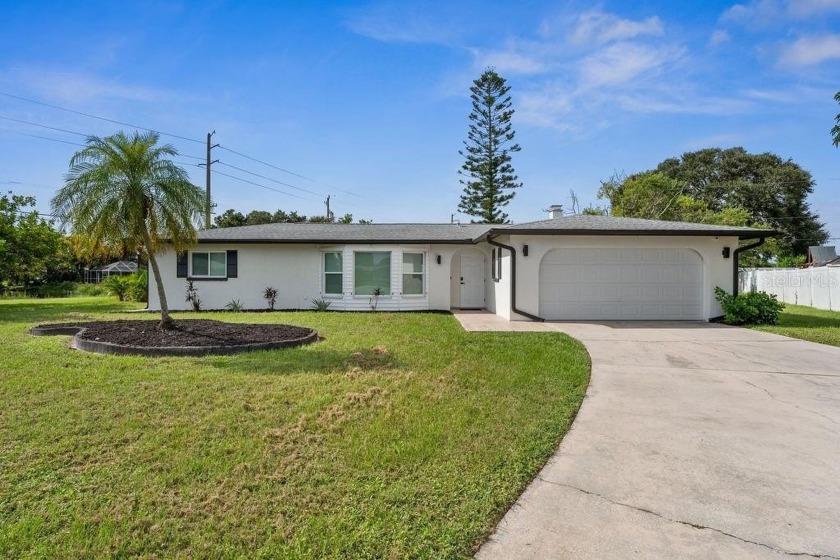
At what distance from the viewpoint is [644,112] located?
1658 centimetres

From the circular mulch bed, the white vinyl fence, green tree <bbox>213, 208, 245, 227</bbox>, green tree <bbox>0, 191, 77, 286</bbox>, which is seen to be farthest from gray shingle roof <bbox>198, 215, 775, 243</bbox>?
green tree <bbox>213, 208, 245, 227</bbox>

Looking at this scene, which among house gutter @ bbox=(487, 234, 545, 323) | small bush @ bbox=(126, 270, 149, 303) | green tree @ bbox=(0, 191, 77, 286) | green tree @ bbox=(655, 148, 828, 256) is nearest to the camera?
house gutter @ bbox=(487, 234, 545, 323)

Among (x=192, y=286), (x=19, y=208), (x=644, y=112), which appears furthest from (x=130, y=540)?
(x=19, y=208)

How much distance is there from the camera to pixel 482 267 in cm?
1577

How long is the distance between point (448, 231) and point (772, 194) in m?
37.0

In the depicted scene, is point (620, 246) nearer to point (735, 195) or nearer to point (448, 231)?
point (448, 231)

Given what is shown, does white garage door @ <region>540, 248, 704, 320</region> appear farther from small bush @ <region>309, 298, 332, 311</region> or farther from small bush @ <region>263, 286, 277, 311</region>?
small bush @ <region>263, 286, 277, 311</region>

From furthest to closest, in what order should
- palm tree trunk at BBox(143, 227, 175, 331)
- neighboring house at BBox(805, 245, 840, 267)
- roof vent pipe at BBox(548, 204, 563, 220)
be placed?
neighboring house at BBox(805, 245, 840, 267) < roof vent pipe at BBox(548, 204, 563, 220) < palm tree trunk at BBox(143, 227, 175, 331)

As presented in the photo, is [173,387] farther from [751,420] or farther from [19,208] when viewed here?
[19,208]

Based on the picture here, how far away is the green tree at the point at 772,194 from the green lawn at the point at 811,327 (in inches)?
1086

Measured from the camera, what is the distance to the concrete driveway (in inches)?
101

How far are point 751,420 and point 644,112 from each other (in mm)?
14899

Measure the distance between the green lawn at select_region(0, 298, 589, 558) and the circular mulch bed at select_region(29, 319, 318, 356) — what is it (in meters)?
0.49

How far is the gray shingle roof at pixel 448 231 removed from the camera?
37.8ft
